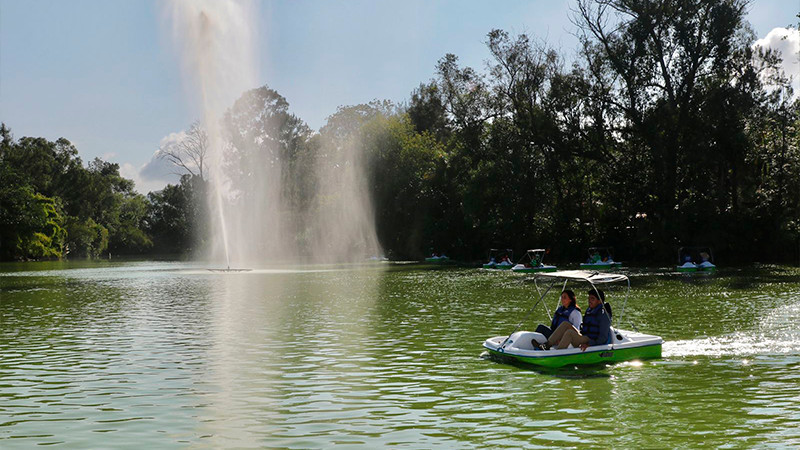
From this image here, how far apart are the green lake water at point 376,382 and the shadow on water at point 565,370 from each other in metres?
0.10

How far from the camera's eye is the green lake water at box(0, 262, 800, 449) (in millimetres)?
11859

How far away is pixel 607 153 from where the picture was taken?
237 ft

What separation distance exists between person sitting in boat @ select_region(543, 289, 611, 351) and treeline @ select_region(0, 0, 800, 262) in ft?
167

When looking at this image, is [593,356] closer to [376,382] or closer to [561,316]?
[561,316]

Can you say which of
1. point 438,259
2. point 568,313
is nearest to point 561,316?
point 568,313

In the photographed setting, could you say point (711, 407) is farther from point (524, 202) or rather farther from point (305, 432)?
point (524, 202)

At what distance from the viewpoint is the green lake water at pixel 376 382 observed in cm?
1186

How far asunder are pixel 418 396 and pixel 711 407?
523cm

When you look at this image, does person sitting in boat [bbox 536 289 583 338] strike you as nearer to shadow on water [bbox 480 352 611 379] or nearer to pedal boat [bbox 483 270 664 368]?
pedal boat [bbox 483 270 664 368]

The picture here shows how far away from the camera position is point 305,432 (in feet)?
39.3

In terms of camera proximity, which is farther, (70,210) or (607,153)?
(70,210)

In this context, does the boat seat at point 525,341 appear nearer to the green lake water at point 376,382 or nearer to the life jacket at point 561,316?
the green lake water at point 376,382

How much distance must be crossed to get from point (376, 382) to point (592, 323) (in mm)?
5501

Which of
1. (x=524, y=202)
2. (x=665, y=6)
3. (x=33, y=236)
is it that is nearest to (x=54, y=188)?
(x=33, y=236)
